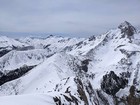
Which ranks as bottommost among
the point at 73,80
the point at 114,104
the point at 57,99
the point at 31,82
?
the point at 114,104

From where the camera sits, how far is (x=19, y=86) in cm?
19175

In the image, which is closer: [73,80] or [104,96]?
[73,80]

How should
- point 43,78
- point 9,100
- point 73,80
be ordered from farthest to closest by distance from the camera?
point 43,78
point 73,80
point 9,100

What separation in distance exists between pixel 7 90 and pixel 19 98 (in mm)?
140160

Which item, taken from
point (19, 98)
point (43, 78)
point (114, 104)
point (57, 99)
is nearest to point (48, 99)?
point (57, 99)

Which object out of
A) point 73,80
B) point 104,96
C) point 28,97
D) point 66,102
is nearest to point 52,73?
point 104,96

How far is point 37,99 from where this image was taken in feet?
194

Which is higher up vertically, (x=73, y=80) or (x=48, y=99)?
(x=48, y=99)

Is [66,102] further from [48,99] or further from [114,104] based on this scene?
[114,104]

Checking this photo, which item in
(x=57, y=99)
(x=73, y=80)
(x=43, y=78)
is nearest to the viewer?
(x=57, y=99)

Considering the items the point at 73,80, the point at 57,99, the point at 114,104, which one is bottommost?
the point at 114,104

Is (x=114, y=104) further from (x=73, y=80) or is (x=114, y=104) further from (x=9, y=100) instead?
(x=9, y=100)

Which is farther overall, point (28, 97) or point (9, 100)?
point (28, 97)

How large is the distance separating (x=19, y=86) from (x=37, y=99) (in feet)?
446
